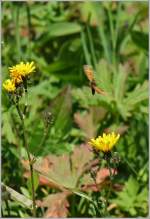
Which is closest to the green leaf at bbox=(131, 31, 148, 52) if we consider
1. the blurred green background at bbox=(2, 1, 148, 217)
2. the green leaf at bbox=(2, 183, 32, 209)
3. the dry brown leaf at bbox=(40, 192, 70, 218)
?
the blurred green background at bbox=(2, 1, 148, 217)

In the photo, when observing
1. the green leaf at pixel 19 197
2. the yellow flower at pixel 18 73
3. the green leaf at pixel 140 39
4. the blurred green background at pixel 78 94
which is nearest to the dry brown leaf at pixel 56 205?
the blurred green background at pixel 78 94

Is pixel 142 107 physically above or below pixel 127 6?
below

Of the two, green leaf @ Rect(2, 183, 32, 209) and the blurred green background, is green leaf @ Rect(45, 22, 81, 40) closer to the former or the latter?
the blurred green background

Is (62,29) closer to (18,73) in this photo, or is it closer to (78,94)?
(78,94)

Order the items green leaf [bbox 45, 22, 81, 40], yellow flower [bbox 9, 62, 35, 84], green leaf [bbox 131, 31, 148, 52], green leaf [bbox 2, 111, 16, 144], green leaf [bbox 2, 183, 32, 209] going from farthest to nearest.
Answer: green leaf [bbox 45, 22, 81, 40] < green leaf [bbox 131, 31, 148, 52] < green leaf [bbox 2, 111, 16, 144] < green leaf [bbox 2, 183, 32, 209] < yellow flower [bbox 9, 62, 35, 84]

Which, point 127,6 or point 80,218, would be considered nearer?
point 80,218

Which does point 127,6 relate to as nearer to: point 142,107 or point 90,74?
point 142,107

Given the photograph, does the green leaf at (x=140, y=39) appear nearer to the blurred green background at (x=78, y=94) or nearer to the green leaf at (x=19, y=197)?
the blurred green background at (x=78, y=94)

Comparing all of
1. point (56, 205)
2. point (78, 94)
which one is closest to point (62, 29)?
point (78, 94)

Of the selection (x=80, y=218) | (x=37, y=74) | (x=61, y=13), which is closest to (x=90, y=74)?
(x=80, y=218)
